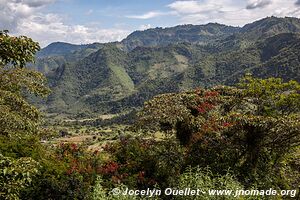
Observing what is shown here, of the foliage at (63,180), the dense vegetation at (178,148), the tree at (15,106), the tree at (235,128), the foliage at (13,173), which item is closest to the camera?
the foliage at (13,173)

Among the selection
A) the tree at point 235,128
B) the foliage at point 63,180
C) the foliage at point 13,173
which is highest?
the foliage at point 13,173

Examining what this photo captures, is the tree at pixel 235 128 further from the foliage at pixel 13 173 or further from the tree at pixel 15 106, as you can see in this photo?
the foliage at pixel 13 173

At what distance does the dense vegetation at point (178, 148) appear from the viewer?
14.1 metres

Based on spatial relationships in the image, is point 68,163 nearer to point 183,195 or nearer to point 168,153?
point 168,153

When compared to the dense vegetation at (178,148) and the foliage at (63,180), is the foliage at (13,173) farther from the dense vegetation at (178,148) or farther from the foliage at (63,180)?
the foliage at (63,180)

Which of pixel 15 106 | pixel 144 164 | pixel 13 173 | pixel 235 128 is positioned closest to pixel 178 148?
pixel 144 164

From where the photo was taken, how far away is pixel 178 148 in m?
16.4

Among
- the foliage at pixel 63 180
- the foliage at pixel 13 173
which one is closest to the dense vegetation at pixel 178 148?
the foliage at pixel 63 180

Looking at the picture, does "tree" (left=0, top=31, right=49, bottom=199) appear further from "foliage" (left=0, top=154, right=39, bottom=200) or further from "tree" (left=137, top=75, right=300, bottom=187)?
"tree" (left=137, top=75, right=300, bottom=187)

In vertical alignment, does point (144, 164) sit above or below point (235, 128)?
below

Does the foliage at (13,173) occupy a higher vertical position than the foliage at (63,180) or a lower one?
higher

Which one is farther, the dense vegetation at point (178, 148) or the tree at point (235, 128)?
the tree at point (235, 128)

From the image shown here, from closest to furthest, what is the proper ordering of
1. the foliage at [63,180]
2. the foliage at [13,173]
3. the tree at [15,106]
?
the foliage at [13,173] → the tree at [15,106] → the foliage at [63,180]

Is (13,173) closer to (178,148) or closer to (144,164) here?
(144,164)
